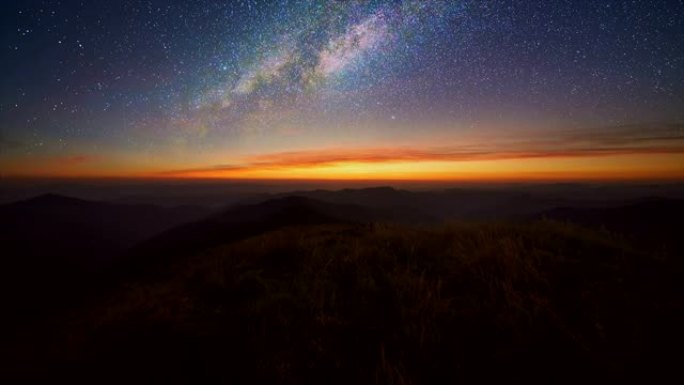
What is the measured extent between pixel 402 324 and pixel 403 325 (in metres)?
0.03

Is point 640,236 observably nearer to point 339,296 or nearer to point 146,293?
point 339,296

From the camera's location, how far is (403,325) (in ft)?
9.73

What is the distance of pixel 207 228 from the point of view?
122 m

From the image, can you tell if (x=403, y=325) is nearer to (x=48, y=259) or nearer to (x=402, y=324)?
(x=402, y=324)

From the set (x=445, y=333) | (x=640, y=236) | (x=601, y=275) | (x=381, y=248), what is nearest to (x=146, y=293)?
(x=381, y=248)

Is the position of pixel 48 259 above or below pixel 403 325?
below

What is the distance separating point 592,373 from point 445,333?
102cm

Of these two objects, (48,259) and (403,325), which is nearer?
(403,325)

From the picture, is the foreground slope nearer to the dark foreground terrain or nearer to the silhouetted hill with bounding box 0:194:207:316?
the dark foreground terrain

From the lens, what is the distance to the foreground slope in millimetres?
2354

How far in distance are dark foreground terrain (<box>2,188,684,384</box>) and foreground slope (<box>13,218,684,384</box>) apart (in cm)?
1

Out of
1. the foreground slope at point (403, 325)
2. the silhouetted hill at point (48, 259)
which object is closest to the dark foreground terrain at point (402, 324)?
the foreground slope at point (403, 325)

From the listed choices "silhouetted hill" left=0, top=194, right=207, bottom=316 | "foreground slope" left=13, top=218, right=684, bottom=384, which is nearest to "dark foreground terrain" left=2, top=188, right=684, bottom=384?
"foreground slope" left=13, top=218, right=684, bottom=384

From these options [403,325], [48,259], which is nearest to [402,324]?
[403,325]
